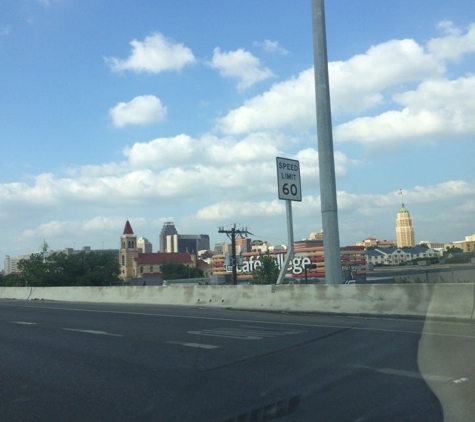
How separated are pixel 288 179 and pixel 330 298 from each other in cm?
502

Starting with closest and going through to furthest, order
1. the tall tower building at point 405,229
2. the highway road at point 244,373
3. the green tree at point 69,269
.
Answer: the highway road at point 244,373 → the green tree at point 69,269 → the tall tower building at point 405,229

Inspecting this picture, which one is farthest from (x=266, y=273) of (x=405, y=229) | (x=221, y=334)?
(x=221, y=334)

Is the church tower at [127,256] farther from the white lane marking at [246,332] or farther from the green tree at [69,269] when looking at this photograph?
the white lane marking at [246,332]

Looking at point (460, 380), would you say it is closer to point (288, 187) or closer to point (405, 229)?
point (288, 187)

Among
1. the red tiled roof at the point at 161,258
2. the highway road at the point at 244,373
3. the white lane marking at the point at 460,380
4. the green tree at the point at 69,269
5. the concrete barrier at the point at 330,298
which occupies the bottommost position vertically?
the white lane marking at the point at 460,380

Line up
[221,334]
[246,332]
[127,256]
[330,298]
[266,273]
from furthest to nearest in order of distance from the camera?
1. [127,256]
2. [266,273]
3. [330,298]
4. [246,332]
5. [221,334]

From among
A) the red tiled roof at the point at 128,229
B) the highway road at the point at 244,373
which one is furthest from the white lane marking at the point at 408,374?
the red tiled roof at the point at 128,229

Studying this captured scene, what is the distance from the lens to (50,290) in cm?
3359

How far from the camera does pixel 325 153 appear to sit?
1909 cm

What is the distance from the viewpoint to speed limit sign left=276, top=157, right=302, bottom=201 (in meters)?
20.4

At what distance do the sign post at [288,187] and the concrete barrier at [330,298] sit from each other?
1517 millimetres

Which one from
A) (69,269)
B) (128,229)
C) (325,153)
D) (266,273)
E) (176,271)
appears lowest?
(266,273)

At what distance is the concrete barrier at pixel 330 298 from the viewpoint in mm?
14766

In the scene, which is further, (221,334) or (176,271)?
(176,271)
